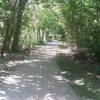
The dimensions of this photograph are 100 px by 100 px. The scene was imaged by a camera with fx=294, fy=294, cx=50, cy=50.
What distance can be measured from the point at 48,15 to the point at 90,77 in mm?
30281

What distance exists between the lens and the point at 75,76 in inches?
499

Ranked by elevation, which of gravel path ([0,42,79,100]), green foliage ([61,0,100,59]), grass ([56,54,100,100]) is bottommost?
grass ([56,54,100,100])

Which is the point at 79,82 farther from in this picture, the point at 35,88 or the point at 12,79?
the point at 12,79

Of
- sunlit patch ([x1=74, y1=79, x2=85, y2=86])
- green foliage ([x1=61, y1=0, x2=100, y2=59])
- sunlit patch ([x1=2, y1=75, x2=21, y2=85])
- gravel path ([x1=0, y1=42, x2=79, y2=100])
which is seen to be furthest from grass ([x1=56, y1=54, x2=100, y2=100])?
sunlit patch ([x1=2, y1=75, x2=21, y2=85])

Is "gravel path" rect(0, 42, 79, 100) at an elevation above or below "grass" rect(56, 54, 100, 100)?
above

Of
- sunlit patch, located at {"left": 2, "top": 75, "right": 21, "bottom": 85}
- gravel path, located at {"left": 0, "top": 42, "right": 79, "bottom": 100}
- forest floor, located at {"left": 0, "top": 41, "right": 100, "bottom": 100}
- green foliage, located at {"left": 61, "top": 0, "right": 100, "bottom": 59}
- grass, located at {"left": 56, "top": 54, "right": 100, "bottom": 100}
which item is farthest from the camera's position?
green foliage, located at {"left": 61, "top": 0, "right": 100, "bottom": 59}

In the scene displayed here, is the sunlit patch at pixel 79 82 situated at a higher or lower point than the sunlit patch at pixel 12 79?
lower

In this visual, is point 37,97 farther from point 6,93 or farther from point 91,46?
point 91,46

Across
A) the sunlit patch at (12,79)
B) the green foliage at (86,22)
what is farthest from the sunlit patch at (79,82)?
the green foliage at (86,22)

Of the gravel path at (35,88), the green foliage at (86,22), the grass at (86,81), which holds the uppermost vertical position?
the green foliage at (86,22)

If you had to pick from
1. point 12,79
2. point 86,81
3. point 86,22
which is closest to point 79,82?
point 86,81

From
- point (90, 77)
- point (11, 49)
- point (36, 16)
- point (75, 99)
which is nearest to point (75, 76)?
point (90, 77)

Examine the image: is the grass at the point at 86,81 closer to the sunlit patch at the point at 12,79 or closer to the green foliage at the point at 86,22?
the green foliage at the point at 86,22

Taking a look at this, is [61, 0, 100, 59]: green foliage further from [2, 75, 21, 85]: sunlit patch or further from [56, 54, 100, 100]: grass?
[2, 75, 21, 85]: sunlit patch
